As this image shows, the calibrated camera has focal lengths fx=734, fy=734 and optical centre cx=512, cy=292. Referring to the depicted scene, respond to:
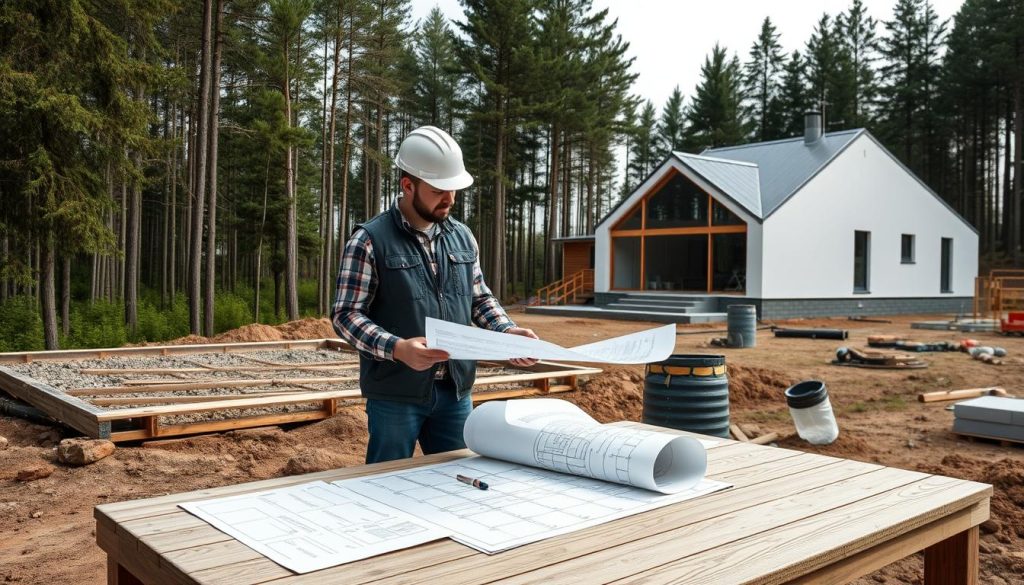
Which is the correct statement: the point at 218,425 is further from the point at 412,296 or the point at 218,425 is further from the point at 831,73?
the point at 831,73

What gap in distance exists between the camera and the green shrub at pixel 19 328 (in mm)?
13734

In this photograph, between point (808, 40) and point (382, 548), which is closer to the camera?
point (382, 548)

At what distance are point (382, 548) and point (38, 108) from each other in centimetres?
1342

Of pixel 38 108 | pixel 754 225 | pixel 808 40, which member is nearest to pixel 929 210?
pixel 754 225

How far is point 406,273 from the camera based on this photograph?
248cm

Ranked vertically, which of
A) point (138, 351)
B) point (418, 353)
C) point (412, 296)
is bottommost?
point (138, 351)

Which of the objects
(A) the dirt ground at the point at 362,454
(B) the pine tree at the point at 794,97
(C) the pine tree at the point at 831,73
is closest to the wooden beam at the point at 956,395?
(A) the dirt ground at the point at 362,454

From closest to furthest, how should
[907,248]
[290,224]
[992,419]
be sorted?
[992,419] → [290,224] → [907,248]

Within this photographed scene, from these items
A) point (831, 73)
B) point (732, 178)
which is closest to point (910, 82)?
point (831, 73)

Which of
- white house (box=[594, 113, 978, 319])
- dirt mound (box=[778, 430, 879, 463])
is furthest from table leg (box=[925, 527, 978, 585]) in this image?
white house (box=[594, 113, 978, 319])

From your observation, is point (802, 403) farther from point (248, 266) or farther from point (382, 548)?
point (248, 266)

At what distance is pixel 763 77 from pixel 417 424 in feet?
148

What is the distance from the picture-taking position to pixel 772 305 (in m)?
19.0

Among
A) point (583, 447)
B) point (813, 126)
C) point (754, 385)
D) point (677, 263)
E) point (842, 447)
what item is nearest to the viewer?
point (583, 447)
